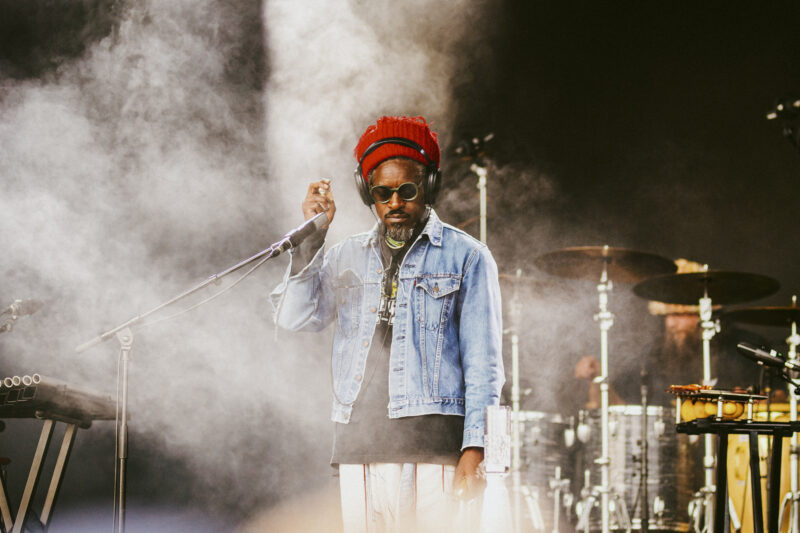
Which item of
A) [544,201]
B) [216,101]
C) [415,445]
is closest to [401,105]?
[216,101]

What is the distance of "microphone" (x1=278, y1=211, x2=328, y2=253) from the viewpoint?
2.10 metres

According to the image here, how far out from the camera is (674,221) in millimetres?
5645

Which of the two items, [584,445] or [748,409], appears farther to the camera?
[584,445]

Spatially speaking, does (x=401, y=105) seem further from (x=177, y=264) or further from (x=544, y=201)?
(x=544, y=201)

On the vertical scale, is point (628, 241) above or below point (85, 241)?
above

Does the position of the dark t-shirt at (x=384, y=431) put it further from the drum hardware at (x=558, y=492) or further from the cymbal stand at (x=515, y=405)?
the drum hardware at (x=558, y=492)

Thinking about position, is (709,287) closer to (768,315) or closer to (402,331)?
(768,315)

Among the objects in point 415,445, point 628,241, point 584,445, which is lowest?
point 584,445

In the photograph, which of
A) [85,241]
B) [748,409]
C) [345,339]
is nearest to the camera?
[345,339]

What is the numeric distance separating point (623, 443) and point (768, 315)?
4.04 feet

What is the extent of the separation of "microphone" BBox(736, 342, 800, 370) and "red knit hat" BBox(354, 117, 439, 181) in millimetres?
1341

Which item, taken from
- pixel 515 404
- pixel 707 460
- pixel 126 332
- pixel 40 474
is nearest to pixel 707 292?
pixel 707 460

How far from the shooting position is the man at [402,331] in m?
2.02

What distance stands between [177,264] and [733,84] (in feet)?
13.4
